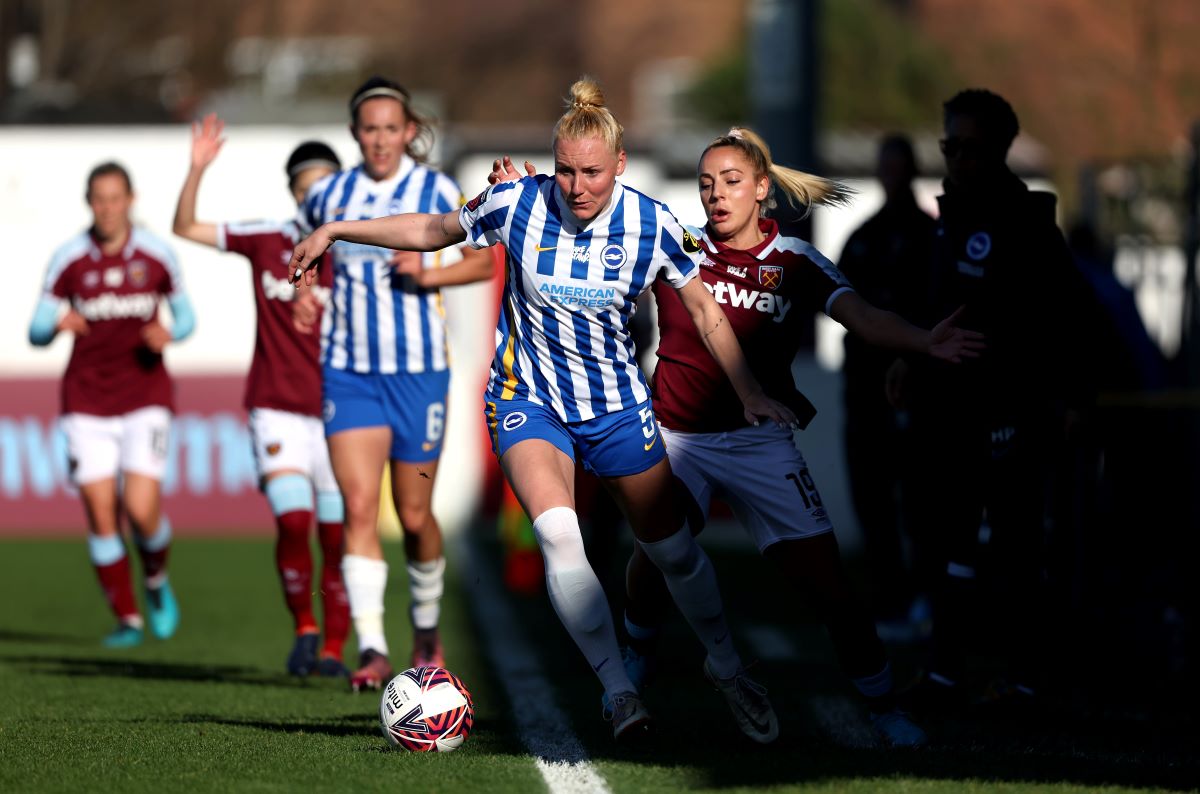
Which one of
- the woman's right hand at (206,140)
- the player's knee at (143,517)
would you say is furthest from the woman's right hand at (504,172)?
the player's knee at (143,517)

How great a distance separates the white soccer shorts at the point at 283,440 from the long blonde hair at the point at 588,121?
125 inches

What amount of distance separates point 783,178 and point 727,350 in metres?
0.72

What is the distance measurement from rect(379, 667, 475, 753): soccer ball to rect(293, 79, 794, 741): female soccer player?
54 cm

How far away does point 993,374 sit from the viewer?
23.5 ft

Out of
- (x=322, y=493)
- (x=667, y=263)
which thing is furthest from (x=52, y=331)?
(x=667, y=263)

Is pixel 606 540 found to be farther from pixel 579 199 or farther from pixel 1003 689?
pixel 579 199

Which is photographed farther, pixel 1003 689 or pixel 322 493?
pixel 322 493

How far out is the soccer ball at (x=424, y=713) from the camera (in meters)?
6.21

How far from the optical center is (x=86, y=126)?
2731 centimetres

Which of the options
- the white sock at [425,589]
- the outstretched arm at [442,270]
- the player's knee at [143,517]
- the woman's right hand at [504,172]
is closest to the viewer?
the woman's right hand at [504,172]

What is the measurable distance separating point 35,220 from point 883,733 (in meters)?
22.8

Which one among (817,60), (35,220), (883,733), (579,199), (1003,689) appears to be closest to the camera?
(579,199)

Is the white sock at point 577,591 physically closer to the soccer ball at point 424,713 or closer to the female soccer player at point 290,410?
the soccer ball at point 424,713

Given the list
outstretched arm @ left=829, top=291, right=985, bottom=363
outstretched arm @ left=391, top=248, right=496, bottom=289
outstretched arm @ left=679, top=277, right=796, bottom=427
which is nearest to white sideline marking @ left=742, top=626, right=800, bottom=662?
outstretched arm @ left=391, top=248, right=496, bottom=289
